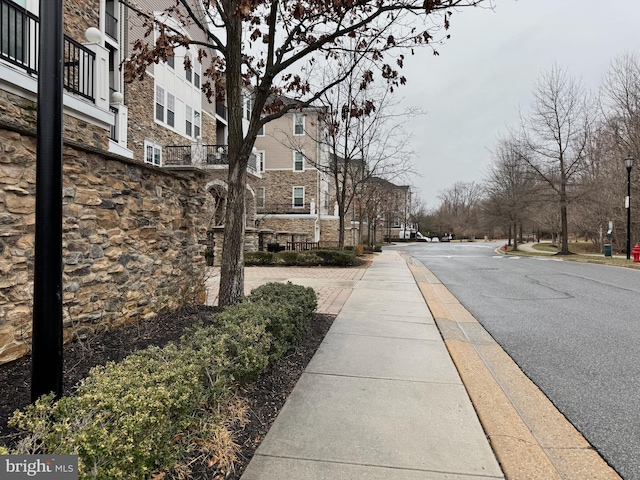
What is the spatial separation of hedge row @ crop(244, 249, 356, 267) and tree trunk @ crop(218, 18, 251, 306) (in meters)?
11.1

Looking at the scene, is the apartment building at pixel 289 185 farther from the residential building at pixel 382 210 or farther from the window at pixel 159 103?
the window at pixel 159 103

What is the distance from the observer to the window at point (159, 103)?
794 inches

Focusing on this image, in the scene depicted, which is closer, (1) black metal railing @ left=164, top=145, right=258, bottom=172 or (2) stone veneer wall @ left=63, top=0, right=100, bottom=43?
(2) stone veneer wall @ left=63, top=0, right=100, bottom=43

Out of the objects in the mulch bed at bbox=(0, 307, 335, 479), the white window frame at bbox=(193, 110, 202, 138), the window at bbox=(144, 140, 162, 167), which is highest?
the white window frame at bbox=(193, 110, 202, 138)

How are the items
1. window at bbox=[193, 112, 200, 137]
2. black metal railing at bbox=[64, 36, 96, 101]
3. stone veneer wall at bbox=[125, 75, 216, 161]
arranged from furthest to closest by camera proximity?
window at bbox=[193, 112, 200, 137]
stone veneer wall at bbox=[125, 75, 216, 161]
black metal railing at bbox=[64, 36, 96, 101]

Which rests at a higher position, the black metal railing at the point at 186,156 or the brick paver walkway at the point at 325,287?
the black metal railing at the point at 186,156

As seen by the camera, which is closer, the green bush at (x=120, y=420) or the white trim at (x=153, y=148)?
the green bush at (x=120, y=420)

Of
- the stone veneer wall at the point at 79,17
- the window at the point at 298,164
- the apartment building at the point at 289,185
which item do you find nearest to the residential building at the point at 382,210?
the apartment building at the point at 289,185

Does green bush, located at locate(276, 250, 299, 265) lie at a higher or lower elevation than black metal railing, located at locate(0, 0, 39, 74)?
lower

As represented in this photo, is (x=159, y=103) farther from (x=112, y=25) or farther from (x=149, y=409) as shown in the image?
(x=149, y=409)

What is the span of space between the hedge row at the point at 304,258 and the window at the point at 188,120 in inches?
436

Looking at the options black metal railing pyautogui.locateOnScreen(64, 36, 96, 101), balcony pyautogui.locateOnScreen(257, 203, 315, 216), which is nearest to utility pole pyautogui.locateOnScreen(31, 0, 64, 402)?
black metal railing pyautogui.locateOnScreen(64, 36, 96, 101)

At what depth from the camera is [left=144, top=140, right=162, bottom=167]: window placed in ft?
62.9

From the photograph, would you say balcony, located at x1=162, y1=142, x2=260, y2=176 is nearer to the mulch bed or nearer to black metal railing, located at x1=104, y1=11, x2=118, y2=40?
black metal railing, located at x1=104, y1=11, x2=118, y2=40
